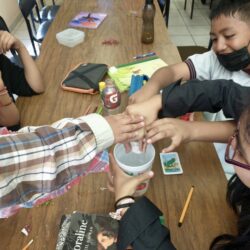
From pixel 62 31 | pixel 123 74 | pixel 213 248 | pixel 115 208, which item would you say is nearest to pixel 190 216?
pixel 213 248

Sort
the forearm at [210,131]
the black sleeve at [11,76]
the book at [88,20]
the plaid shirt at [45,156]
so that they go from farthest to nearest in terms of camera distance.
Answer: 1. the book at [88,20]
2. the black sleeve at [11,76]
3. the forearm at [210,131]
4. the plaid shirt at [45,156]

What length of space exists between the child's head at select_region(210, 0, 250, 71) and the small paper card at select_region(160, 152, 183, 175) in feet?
1.90

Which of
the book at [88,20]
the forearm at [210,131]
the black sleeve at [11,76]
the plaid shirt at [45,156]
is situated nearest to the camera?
the plaid shirt at [45,156]

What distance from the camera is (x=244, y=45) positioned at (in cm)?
119

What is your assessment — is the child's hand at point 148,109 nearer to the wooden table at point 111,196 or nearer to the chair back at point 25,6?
the wooden table at point 111,196

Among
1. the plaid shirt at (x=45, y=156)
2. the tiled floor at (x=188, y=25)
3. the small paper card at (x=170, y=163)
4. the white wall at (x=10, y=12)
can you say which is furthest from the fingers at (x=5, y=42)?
the white wall at (x=10, y=12)

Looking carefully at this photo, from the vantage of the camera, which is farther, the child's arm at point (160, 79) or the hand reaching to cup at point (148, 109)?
the child's arm at point (160, 79)

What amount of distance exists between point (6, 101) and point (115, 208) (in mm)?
710

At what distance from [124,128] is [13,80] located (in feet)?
2.75

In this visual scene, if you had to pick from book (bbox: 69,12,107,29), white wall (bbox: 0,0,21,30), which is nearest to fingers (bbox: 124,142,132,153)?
book (bbox: 69,12,107,29)

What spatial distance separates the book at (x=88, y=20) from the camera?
6.03 ft

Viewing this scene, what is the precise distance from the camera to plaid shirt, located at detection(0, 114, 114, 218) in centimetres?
61

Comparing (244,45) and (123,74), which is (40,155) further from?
(244,45)

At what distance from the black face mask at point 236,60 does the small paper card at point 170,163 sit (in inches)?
22.4
